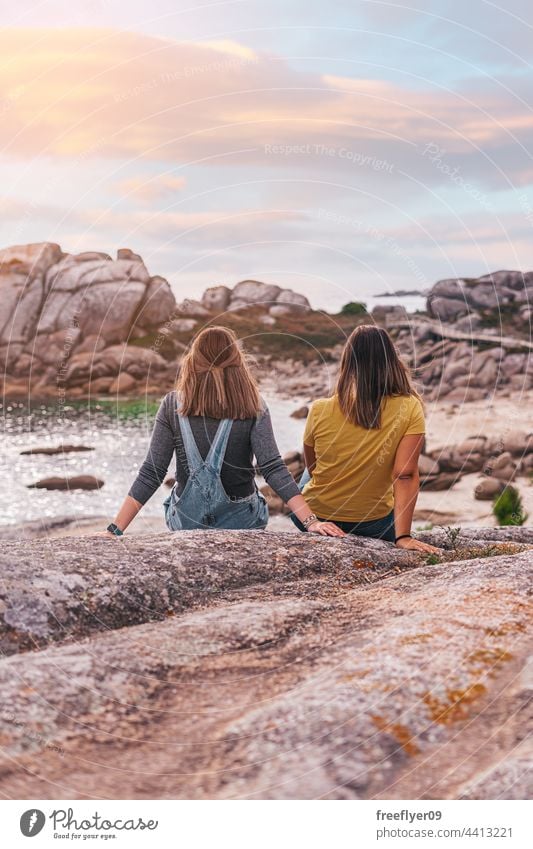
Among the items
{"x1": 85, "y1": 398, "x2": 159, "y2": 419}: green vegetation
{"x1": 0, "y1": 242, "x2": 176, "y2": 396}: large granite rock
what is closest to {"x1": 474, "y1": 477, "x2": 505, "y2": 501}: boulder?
{"x1": 0, "y1": 242, "x2": 176, "y2": 396}: large granite rock

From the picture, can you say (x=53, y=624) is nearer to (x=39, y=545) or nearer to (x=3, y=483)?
(x=39, y=545)

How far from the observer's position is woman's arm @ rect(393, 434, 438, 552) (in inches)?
276

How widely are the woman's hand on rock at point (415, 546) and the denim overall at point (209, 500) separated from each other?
1108mm

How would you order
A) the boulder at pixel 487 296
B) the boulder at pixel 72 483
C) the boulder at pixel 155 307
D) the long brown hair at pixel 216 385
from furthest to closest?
the boulder at pixel 487 296, the boulder at pixel 72 483, the boulder at pixel 155 307, the long brown hair at pixel 216 385

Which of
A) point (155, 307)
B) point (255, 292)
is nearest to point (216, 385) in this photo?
point (255, 292)

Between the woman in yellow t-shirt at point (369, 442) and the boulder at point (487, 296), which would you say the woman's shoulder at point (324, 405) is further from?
the boulder at point (487, 296)

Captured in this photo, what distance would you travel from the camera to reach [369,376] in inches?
275

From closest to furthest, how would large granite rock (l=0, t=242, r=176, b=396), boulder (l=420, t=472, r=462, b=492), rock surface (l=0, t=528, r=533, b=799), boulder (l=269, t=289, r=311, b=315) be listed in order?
→ rock surface (l=0, t=528, r=533, b=799)
boulder (l=269, t=289, r=311, b=315)
boulder (l=420, t=472, r=462, b=492)
large granite rock (l=0, t=242, r=176, b=396)

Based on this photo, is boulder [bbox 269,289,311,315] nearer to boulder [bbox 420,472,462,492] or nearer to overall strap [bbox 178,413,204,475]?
overall strap [bbox 178,413,204,475]

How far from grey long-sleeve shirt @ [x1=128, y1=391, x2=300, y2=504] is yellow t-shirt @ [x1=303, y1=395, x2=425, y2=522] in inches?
20.9

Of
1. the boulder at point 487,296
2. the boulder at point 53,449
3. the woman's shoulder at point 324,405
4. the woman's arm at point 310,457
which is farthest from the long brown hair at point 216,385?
the boulder at point 487,296

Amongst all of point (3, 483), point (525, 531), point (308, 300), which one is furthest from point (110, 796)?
point (3, 483)

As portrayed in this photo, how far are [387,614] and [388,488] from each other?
2009 mm

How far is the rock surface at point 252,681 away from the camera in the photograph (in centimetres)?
425
